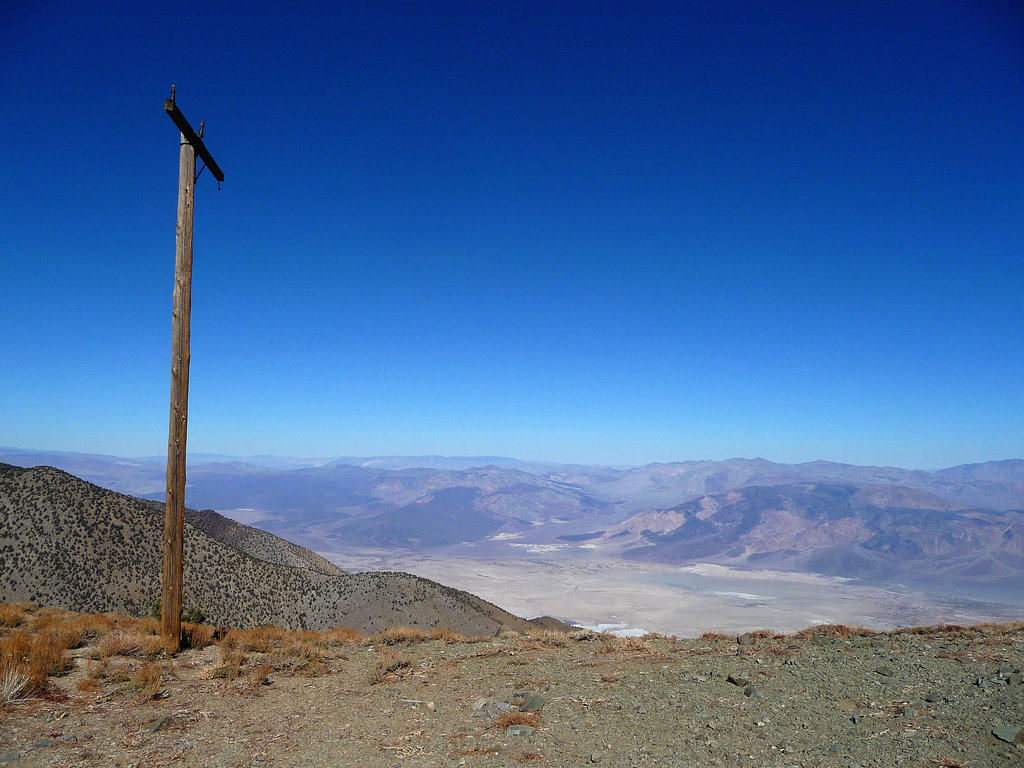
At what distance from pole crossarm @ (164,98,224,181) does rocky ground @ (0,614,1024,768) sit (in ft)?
31.3

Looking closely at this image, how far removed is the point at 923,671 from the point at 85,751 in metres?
11.8

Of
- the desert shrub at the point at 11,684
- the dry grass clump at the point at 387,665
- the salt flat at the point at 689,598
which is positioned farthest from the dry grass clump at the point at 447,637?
the salt flat at the point at 689,598

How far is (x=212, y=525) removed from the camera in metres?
53.0

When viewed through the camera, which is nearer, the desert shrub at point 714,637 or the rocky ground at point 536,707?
the rocky ground at point 536,707

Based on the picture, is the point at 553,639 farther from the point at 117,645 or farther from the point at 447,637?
the point at 117,645

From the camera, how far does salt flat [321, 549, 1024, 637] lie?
12162 centimetres

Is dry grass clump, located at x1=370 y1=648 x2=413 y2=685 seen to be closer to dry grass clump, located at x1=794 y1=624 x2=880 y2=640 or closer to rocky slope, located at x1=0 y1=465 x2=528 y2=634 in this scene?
dry grass clump, located at x1=794 y1=624 x2=880 y2=640

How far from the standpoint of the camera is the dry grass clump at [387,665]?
9.62 metres

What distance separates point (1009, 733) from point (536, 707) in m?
5.65

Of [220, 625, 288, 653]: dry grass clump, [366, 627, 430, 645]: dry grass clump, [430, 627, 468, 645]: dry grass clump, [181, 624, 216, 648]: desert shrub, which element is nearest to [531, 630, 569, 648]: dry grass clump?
[430, 627, 468, 645]: dry grass clump

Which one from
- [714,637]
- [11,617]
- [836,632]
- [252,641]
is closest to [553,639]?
[714,637]

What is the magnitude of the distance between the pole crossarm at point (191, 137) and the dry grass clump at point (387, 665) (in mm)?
10720

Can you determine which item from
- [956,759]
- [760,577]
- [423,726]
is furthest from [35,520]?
[760,577]

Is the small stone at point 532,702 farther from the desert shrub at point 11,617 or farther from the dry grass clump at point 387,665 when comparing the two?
the desert shrub at point 11,617
